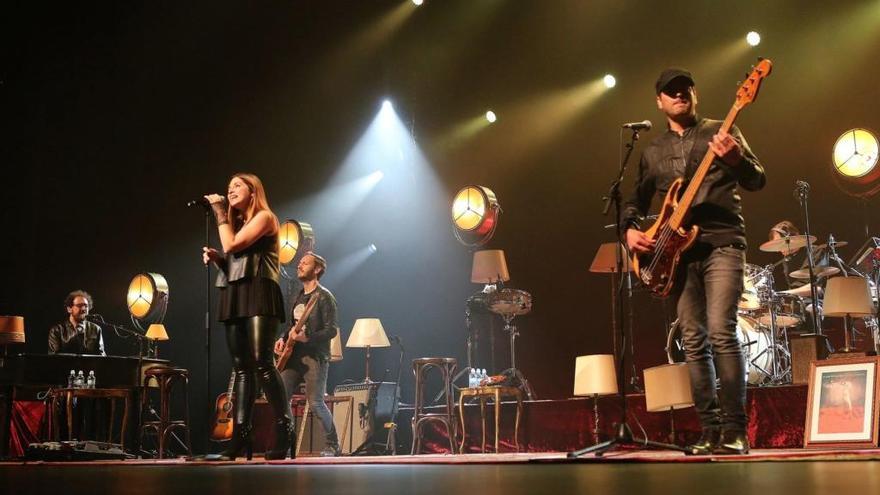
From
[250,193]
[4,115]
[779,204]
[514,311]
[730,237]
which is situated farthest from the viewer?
[4,115]

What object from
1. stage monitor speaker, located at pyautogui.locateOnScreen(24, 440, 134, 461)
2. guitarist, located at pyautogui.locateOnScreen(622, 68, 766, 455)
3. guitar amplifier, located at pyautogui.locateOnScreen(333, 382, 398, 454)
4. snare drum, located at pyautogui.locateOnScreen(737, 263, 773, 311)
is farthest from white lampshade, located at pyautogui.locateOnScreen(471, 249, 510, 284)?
guitarist, located at pyautogui.locateOnScreen(622, 68, 766, 455)

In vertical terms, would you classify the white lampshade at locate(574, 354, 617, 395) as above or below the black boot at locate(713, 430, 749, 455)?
above

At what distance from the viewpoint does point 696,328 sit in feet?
13.7

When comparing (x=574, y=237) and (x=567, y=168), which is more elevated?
(x=567, y=168)

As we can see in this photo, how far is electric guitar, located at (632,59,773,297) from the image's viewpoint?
161 inches

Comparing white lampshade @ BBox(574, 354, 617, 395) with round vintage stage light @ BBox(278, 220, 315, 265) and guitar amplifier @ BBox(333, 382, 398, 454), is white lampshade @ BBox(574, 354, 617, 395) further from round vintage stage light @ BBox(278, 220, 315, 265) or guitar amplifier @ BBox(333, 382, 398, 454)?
round vintage stage light @ BBox(278, 220, 315, 265)

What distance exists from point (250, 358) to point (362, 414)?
12.4 feet

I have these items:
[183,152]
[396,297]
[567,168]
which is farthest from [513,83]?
[183,152]

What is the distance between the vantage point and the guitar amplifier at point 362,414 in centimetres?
847

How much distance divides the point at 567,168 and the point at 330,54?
3181 mm

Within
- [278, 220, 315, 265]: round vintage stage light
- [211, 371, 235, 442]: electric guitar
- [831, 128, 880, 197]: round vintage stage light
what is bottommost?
[211, 371, 235, 442]: electric guitar

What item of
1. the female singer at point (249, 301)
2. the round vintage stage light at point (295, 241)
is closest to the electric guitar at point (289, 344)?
the female singer at point (249, 301)

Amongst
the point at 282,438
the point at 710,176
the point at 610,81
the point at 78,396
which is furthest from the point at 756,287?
the point at 78,396

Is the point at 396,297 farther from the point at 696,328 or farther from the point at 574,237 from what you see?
the point at 696,328
